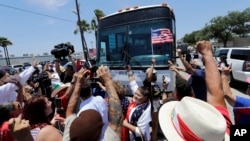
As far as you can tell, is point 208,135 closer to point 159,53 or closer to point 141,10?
point 159,53

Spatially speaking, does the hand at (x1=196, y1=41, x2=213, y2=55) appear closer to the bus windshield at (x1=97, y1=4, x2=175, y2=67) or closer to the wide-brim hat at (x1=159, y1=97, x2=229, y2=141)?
the wide-brim hat at (x1=159, y1=97, x2=229, y2=141)

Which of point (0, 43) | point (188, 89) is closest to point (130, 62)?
point (188, 89)

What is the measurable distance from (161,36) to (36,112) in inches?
201

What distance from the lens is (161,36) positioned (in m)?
7.20

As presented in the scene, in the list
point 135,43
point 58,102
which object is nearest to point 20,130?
point 58,102

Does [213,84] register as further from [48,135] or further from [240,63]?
[240,63]

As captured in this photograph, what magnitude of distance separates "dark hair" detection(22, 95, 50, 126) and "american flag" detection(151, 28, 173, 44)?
15.9ft

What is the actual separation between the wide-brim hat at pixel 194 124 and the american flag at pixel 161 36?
5410 millimetres

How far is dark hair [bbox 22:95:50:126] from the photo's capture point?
2645mm

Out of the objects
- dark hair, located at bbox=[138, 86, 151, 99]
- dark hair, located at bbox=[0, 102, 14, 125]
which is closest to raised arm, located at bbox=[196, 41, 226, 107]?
dark hair, located at bbox=[138, 86, 151, 99]

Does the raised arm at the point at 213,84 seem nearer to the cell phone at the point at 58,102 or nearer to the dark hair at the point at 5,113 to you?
the dark hair at the point at 5,113

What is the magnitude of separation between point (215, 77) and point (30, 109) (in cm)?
187

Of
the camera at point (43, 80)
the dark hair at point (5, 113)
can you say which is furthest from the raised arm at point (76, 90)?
the camera at point (43, 80)

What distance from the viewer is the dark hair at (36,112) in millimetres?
2645
